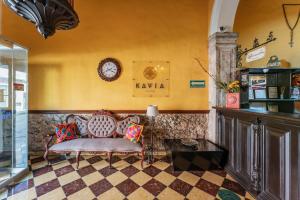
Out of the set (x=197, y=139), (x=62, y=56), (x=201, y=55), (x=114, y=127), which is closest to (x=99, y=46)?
(x=62, y=56)

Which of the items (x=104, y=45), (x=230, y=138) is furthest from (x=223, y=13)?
(x=104, y=45)

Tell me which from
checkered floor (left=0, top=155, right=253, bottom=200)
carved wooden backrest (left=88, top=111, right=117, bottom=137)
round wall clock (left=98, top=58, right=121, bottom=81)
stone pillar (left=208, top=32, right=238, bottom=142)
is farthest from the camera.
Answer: round wall clock (left=98, top=58, right=121, bottom=81)

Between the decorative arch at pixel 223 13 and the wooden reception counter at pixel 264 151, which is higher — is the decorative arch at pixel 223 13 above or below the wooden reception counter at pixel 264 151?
above

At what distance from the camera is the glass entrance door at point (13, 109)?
290cm

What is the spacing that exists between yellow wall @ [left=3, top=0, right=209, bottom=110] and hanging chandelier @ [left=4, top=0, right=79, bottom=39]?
6.15 ft

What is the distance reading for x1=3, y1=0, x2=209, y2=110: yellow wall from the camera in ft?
12.2

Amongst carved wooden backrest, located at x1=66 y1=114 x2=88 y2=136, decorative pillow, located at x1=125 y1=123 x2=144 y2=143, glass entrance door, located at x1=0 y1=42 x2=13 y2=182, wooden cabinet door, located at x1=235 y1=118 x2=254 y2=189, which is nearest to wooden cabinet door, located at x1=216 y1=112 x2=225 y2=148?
wooden cabinet door, located at x1=235 y1=118 x2=254 y2=189

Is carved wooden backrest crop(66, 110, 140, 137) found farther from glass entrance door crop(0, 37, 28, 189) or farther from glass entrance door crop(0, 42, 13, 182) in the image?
glass entrance door crop(0, 42, 13, 182)

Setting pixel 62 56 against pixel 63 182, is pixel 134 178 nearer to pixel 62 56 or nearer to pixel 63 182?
pixel 63 182

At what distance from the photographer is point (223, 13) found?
3248 mm

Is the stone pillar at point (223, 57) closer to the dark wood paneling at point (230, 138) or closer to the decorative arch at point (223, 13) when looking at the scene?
the decorative arch at point (223, 13)

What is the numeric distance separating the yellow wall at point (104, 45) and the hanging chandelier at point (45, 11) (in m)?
1.88

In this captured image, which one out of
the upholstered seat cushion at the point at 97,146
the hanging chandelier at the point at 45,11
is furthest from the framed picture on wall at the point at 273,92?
the hanging chandelier at the point at 45,11

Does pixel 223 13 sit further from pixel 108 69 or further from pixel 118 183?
pixel 118 183
